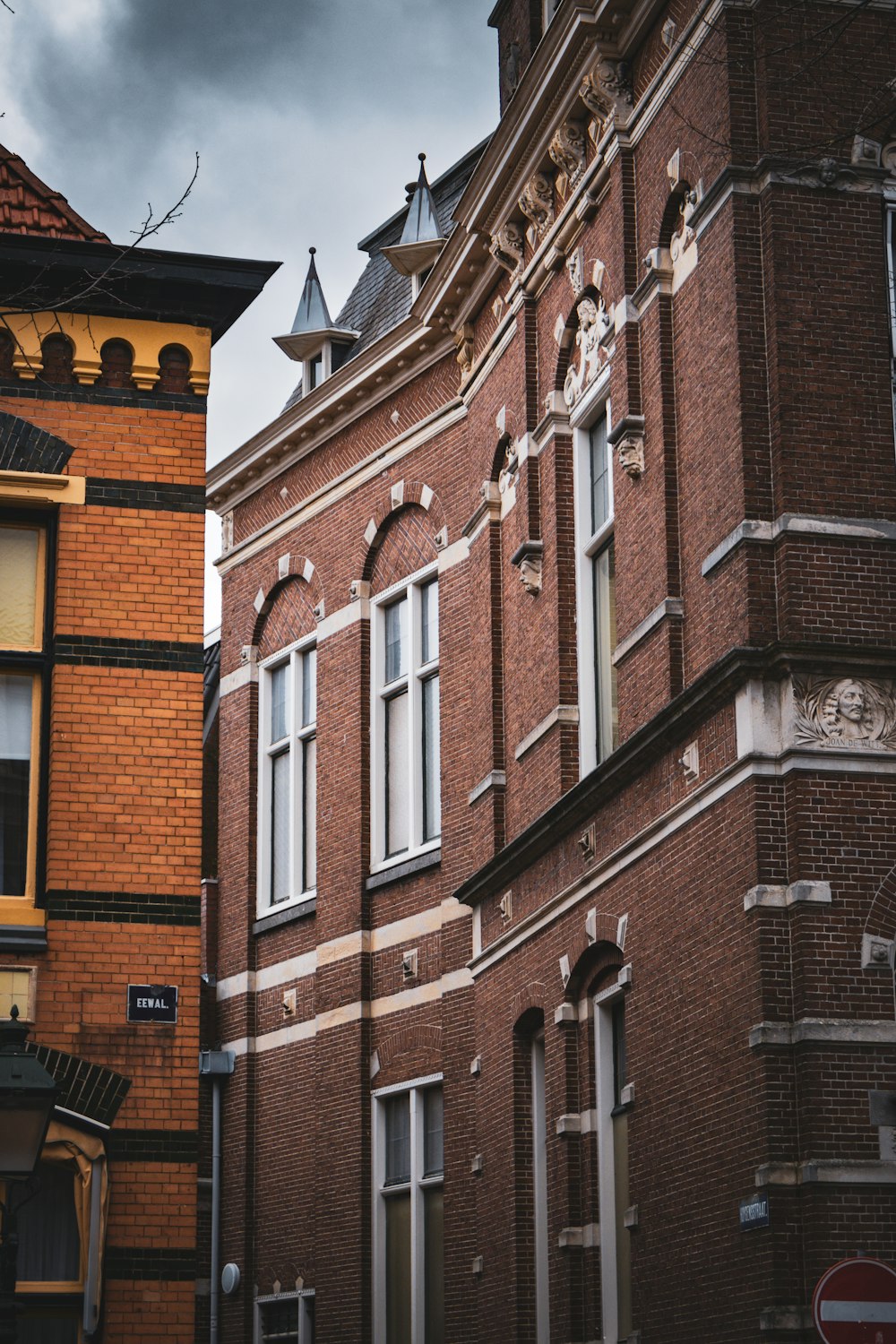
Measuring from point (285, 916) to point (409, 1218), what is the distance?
176 inches

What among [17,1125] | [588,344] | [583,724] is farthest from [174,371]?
[17,1125]

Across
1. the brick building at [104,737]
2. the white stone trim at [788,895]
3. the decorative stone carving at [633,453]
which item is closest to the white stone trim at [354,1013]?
the decorative stone carving at [633,453]

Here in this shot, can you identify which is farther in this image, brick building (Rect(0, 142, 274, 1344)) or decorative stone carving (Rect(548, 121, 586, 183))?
decorative stone carving (Rect(548, 121, 586, 183))

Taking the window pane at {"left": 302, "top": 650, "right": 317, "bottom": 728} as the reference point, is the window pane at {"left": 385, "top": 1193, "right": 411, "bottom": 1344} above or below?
below

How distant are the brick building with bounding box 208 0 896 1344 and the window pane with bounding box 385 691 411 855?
0.06 metres

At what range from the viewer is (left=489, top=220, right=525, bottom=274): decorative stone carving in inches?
840

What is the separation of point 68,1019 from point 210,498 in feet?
50.7

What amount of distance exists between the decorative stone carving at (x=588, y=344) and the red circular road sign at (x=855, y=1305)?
30.0 feet

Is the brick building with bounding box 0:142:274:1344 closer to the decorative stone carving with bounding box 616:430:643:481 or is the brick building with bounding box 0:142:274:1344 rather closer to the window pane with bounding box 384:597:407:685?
the decorative stone carving with bounding box 616:430:643:481

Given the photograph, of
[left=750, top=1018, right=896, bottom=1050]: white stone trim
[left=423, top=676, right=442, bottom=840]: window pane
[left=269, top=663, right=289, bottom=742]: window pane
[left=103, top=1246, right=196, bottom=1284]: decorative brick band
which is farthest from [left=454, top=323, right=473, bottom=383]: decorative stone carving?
[left=103, top=1246, right=196, bottom=1284]: decorative brick band

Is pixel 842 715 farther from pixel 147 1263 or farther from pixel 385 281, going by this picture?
pixel 385 281

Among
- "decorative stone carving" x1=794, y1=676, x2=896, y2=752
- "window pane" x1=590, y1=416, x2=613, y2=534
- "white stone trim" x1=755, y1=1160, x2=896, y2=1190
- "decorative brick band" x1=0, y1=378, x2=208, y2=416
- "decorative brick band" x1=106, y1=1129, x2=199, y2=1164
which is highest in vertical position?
"window pane" x1=590, y1=416, x2=613, y2=534

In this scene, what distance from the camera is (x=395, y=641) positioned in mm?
25438

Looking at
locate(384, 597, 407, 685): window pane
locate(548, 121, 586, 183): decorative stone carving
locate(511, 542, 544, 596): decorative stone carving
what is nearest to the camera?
locate(548, 121, 586, 183): decorative stone carving
